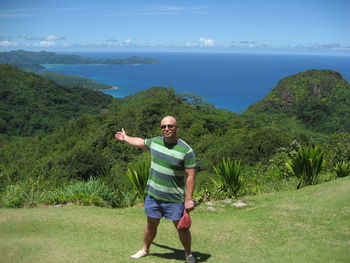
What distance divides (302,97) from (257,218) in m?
110

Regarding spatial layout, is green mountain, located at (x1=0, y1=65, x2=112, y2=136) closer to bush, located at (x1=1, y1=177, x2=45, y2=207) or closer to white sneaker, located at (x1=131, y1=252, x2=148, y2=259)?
bush, located at (x1=1, y1=177, x2=45, y2=207)

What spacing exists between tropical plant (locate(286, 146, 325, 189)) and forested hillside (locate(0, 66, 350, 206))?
0.36 m

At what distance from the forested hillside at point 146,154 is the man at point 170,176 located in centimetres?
318

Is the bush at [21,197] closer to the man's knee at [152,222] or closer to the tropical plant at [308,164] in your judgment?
the man's knee at [152,222]

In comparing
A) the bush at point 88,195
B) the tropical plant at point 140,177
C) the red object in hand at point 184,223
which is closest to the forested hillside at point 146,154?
the bush at point 88,195

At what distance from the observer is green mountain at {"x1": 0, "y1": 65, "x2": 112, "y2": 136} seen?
348 ft

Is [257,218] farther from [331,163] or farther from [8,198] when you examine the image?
[331,163]

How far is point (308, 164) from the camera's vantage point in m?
7.94

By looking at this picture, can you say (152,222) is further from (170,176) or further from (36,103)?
(36,103)

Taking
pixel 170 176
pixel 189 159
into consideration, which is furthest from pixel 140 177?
pixel 189 159

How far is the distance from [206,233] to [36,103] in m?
127

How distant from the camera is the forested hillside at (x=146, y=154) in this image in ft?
29.7

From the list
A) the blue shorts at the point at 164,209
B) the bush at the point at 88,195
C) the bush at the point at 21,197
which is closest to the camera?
the blue shorts at the point at 164,209

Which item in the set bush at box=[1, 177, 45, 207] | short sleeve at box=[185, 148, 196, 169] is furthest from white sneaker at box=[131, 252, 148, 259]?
bush at box=[1, 177, 45, 207]
